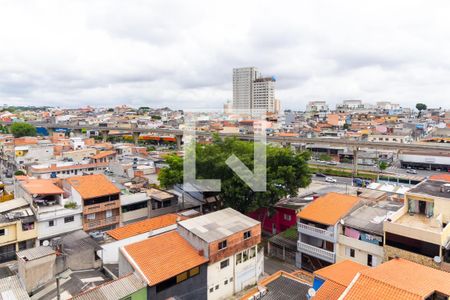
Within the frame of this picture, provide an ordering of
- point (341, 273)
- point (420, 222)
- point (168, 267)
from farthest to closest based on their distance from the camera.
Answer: point (420, 222), point (168, 267), point (341, 273)

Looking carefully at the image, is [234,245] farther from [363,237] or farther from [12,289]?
[12,289]

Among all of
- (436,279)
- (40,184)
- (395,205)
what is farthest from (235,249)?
(40,184)

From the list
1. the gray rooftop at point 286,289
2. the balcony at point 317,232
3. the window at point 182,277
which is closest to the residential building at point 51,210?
the window at point 182,277

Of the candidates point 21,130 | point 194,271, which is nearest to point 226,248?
point 194,271

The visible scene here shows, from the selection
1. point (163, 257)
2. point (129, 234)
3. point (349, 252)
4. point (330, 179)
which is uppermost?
point (163, 257)

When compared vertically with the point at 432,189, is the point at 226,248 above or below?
below

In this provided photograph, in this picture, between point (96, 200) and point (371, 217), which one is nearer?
point (371, 217)
